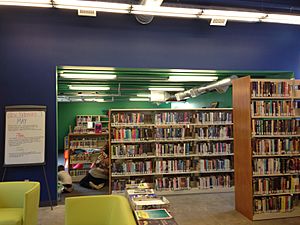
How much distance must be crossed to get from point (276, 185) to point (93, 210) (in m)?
3.25

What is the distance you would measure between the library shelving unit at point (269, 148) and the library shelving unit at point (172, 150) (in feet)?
5.23

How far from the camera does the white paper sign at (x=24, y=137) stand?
5.09m

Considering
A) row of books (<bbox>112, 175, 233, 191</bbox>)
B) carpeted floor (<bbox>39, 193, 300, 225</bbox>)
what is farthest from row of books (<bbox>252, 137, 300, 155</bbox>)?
row of books (<bbox>112, 175, 233, 191</bbox>)

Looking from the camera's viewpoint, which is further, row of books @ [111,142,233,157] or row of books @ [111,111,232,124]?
row of books @ [111,111,232,124]

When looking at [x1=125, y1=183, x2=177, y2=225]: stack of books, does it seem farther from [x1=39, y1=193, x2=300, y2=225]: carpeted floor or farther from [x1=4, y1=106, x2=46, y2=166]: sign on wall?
[x1=4, y1=106, x2=46, y2=166]: sign on wall

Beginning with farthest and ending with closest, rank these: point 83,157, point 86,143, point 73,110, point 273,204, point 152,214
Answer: point 73,110 < point 86,143 < point 83,157 < point 273,204 < point 152,214

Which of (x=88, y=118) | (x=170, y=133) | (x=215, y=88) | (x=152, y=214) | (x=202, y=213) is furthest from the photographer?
(x=88, y=118)

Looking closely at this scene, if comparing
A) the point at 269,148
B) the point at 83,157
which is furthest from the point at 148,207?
the point at 83,157

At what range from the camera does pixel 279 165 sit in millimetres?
4762

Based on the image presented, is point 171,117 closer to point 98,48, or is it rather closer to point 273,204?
point 98,48

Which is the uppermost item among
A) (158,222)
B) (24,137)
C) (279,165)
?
(24,137)

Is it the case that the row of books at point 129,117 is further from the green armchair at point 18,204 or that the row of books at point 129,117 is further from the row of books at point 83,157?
the green armchair at point 18,204

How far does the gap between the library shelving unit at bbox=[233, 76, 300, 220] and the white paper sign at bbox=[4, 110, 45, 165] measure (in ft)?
12.3

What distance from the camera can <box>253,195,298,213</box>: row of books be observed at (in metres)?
4.61
